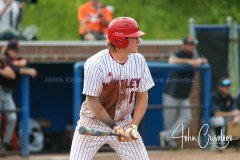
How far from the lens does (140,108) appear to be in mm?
8859

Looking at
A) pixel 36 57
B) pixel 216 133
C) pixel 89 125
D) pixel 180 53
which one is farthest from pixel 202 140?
pixel 89 125

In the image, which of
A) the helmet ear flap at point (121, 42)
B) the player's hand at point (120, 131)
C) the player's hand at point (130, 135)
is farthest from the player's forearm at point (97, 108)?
the helmet ear flap at point (121, 42)

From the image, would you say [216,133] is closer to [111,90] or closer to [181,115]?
[181,115]

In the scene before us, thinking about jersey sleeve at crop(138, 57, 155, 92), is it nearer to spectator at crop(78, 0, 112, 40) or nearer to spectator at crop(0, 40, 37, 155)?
spectator at crop(0, 40, 37, 155)

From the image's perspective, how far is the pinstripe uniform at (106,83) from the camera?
872 cm

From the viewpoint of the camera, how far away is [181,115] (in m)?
14.4

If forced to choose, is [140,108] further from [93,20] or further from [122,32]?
[93,20]

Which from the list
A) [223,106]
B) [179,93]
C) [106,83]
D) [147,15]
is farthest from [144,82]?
[147,15]

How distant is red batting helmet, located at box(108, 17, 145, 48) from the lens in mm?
8648

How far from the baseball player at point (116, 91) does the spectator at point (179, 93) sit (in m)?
5.19

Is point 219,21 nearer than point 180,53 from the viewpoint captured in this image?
No

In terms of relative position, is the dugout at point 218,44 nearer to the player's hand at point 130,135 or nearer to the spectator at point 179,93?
the spectator at point 179,93

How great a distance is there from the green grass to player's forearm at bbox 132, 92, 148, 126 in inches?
415

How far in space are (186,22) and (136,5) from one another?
1102 millimetres
